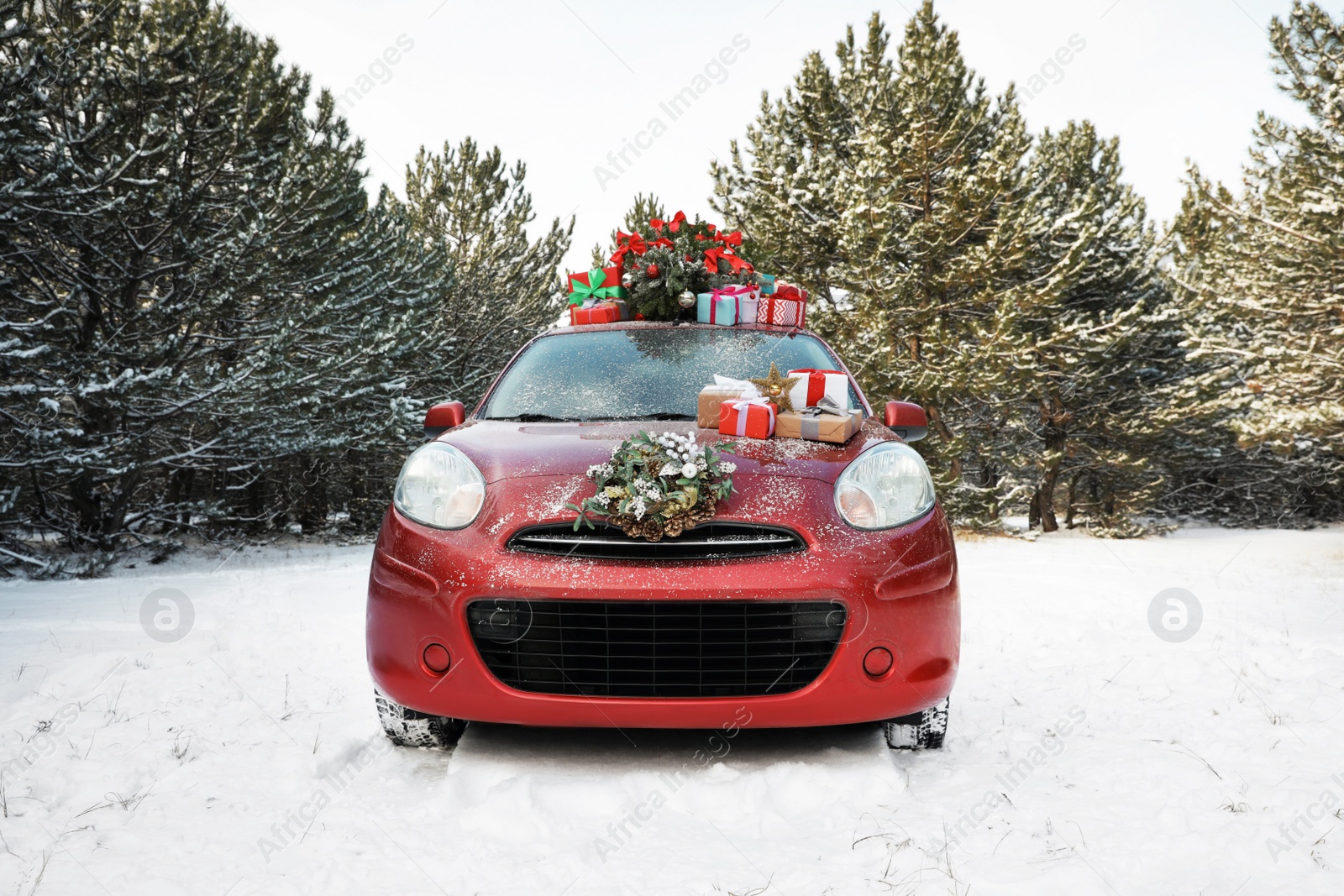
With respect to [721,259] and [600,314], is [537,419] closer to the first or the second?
[600,314]

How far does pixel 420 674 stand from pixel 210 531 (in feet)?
46.5

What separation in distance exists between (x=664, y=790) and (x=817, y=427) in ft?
4.37

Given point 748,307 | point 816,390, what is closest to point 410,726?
point 816,390

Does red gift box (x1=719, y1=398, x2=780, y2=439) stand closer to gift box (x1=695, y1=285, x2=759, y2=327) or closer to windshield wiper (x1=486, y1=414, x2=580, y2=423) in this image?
windshield wiper (x1=486, y1=414, x2=580, y2=423)

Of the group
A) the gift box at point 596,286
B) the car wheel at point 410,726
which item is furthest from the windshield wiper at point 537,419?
the gift box at point 596,286

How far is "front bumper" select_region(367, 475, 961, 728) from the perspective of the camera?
2484mm

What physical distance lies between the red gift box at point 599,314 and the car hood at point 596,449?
1.50 meters

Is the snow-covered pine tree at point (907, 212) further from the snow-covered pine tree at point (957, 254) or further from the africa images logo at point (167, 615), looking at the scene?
the africa images logo at point (167, 615)

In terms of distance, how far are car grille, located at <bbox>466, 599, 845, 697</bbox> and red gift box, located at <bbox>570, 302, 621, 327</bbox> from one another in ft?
7.66

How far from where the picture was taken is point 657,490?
250cm

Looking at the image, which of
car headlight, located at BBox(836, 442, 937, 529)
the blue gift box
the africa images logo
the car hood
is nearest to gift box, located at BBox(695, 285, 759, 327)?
the blue gift box

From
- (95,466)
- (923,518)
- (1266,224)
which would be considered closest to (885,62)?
(1266,224)

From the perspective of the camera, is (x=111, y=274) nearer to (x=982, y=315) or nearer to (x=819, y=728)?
(x=819, y=728)

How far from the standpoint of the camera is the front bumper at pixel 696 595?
8.15ft
